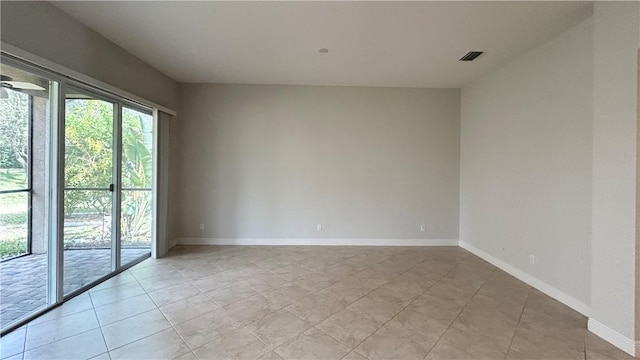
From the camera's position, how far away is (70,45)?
9.09 ft

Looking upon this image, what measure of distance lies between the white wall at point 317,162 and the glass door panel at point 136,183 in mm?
759

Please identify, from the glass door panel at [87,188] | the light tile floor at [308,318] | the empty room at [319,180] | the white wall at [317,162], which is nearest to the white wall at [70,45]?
the empty room at [319,180]

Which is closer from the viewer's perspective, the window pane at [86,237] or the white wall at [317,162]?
the window pane at [86,237]

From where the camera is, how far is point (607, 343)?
7.30ft

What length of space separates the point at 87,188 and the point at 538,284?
531 cm

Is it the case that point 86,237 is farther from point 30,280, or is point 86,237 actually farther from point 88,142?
point 88,142

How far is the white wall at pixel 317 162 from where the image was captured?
16.6 ft

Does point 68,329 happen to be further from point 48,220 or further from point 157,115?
point 157,115

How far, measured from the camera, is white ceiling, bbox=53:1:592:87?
2576mm

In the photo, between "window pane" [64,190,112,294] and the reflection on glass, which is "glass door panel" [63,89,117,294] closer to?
"window pane" [64,190,112,294]

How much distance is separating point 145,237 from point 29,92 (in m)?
2.46

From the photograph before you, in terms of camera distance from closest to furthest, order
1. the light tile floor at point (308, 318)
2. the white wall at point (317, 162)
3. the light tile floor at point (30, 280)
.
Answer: the light tile floor at point (308, 318) → the light tile floor at point (30, 280) → the white wall at point (317, 162)

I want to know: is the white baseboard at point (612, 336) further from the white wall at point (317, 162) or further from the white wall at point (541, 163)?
the white wall at point (317, 162)

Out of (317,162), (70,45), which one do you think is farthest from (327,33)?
(70,45)
